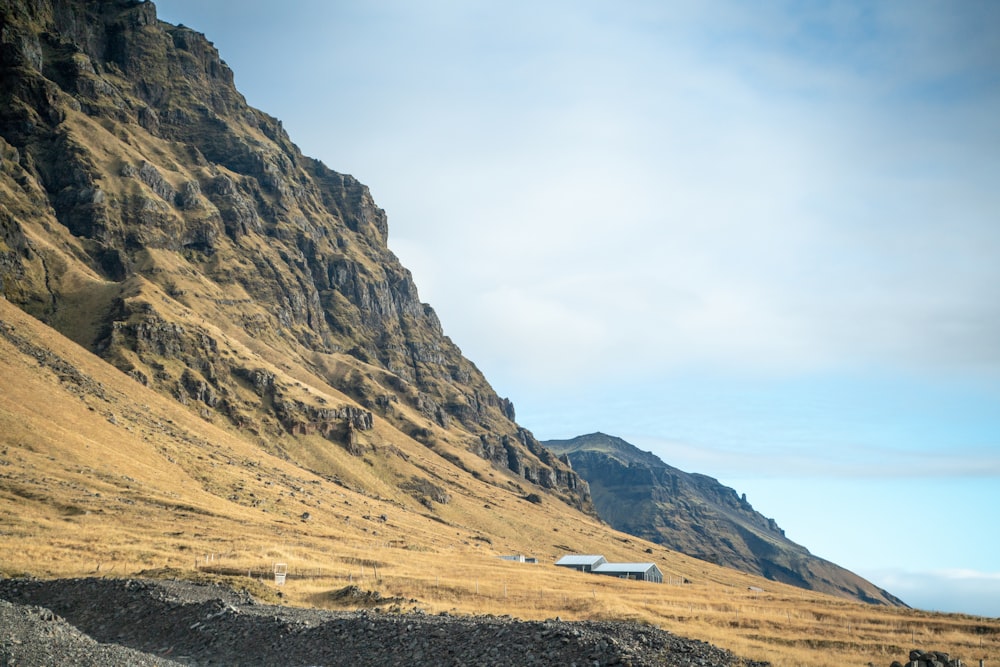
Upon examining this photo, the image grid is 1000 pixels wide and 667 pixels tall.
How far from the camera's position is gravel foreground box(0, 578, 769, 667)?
74.5 feet

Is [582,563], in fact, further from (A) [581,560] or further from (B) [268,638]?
(B) [268,638]

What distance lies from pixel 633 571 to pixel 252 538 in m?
63.8

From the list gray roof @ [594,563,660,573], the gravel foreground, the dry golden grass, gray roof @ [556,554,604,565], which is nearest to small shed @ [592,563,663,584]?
gray roof @ [594,563,660,573]

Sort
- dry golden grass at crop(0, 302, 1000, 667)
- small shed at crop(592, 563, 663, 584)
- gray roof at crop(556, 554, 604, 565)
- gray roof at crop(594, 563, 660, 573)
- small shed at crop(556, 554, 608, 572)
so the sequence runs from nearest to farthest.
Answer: dry golden grass at crop(0, 302, 1000, 667), small shed at crop(592, 563, 663, 584), gray roof at crop(594, 563, 660, 573), small shed at crop(556, 554, 608, 572), gray roof at crop(556, 554, 604, 565)

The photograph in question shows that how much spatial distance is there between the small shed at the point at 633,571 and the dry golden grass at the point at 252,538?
11.8 metres

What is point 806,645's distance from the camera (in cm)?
4084

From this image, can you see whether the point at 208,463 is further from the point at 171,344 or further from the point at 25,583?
the point at 25,583

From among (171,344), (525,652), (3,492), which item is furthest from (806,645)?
(171,344)

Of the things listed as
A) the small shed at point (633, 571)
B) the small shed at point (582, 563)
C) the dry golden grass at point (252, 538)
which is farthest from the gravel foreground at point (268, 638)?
the small shed at point (582, 563)

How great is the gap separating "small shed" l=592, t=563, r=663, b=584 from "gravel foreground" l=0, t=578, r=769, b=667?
86.7 metres

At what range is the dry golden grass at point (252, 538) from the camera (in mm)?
47750

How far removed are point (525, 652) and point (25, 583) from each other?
33715mm

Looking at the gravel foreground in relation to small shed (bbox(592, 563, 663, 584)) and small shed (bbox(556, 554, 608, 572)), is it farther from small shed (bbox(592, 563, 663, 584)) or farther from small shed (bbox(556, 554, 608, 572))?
small shed (bbox(556, 554, 608, 572))

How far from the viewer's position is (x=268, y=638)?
29.3m
